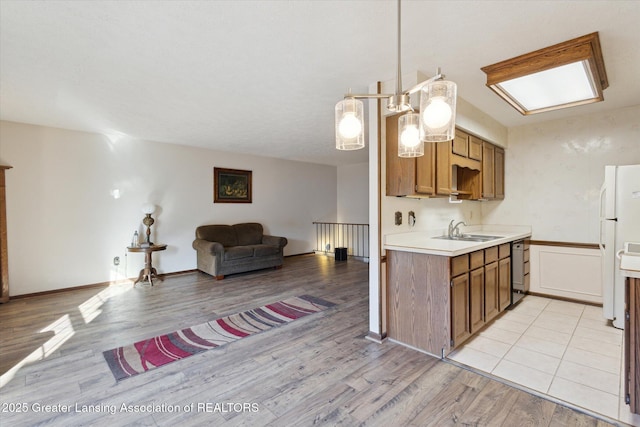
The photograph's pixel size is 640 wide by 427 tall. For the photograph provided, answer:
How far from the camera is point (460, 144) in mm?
3146

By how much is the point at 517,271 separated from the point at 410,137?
9.58ft

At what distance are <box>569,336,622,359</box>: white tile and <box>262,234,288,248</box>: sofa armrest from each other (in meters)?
4.56

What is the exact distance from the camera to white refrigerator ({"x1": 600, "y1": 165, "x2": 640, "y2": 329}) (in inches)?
112

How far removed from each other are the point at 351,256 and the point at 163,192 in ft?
14.8

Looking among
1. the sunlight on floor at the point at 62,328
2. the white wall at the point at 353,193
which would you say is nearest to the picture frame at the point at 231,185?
the sunlight on floor at the point at 62,328

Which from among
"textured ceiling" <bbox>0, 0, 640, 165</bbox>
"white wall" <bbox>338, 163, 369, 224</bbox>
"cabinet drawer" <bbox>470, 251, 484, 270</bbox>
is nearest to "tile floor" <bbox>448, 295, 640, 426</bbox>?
"cabinet drawer" <bbox>470, 251, 484, 270</bbox>

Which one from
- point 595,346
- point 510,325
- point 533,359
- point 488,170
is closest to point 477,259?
point 533,359

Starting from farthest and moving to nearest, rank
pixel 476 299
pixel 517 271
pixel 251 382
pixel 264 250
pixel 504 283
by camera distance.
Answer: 1. pixel 264 250
2. pixel 517 271
3. pixel 504 283
4. pixel 476 299
5. pixel 251 382

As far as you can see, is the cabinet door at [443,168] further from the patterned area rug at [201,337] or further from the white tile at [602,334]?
the patterned area rug at [201,337]

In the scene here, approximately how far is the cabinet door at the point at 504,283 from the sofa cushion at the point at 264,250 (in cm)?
393

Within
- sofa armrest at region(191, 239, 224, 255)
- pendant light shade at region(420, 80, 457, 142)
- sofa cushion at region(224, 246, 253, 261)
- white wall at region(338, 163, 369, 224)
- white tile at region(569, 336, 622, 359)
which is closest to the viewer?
pendant light shade at region(420, 80, 457, 142)

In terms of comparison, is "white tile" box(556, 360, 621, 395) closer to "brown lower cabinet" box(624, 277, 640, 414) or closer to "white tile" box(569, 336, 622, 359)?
"brown lower cabinet" box(624, 277, 640, 414)

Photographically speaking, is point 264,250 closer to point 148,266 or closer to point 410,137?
point 148,266

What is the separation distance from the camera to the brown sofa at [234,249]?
512 cm
